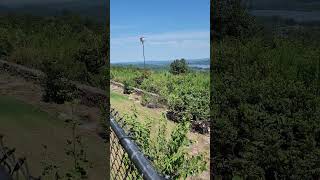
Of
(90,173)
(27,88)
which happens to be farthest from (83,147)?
(27,88)

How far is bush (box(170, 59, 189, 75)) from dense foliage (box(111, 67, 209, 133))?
0.04m

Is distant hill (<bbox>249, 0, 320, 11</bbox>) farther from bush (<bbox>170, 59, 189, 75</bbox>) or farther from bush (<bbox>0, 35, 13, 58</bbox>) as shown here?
bush (<bbox>0, 35, 13, 58</bbox>)

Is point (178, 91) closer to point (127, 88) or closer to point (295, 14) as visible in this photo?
point (127, 88)

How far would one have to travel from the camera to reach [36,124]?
4.00 m

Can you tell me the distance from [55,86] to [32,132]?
377 mm

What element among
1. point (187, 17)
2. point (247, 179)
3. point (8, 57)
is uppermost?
point (187, 17)

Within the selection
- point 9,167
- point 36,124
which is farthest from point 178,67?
point 9,167

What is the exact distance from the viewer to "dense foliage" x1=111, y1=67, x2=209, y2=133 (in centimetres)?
488

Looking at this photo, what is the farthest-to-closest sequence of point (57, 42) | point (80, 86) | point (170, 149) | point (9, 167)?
point (170, 149) → point (80, 86) → point (57, 42) → point (9, 167)

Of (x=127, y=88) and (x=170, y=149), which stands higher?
(x=127, y=88)

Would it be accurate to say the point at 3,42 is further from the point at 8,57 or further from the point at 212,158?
the point at 212,158

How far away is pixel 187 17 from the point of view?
15.9ft

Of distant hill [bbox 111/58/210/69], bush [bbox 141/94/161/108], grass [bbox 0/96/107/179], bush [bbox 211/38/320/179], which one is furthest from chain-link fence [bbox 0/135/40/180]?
bush [bbox 141/94/161/108]

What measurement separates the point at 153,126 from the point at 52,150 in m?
1.07
